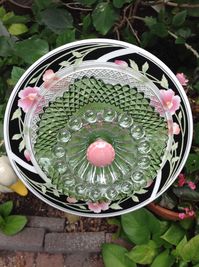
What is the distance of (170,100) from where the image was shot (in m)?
1.13

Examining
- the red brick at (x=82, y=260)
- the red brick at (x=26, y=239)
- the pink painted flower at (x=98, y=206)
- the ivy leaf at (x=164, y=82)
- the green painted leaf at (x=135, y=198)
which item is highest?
the ivy leaf at (x=164, y=82)

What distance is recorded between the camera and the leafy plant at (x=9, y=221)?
1726 mm

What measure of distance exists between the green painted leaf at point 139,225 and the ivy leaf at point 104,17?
571mm

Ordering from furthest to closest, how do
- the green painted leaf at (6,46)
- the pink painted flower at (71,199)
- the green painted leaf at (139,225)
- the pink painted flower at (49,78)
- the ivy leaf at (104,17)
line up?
1. the green painted leaf at (139,225)
2. the green painted leaf at (6,46)
3. the ivy leaf at (104,17)
4. the pink painted flower at (71,199)
5. the pink painted flower at (49,78)

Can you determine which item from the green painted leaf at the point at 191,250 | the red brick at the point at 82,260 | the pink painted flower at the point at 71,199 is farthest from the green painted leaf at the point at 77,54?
the red brick at the point at 82,260

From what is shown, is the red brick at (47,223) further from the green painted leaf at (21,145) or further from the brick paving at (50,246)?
the green painted leaf at (21,145)

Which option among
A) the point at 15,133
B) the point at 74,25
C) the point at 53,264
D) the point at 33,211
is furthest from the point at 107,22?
the point at 53,264

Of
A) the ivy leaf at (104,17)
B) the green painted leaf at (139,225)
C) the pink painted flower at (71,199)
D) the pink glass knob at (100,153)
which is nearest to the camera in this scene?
the pink glass knob at (100,153)

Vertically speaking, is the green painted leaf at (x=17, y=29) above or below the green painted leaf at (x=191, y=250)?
above

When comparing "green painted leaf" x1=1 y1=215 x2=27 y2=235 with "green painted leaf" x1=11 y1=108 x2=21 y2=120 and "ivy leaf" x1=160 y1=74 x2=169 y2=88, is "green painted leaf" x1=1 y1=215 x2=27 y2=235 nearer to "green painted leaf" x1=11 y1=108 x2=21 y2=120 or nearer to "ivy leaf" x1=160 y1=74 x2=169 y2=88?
"green painted leaf" x1=11 y1=108 x2=21 y2=120

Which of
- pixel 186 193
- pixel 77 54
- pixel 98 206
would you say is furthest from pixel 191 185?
pixel 77 54

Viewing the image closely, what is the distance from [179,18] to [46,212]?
0.77 meters

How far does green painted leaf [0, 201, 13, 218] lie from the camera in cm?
172

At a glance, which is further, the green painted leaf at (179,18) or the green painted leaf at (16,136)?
the green painted leaf at (179,18)
